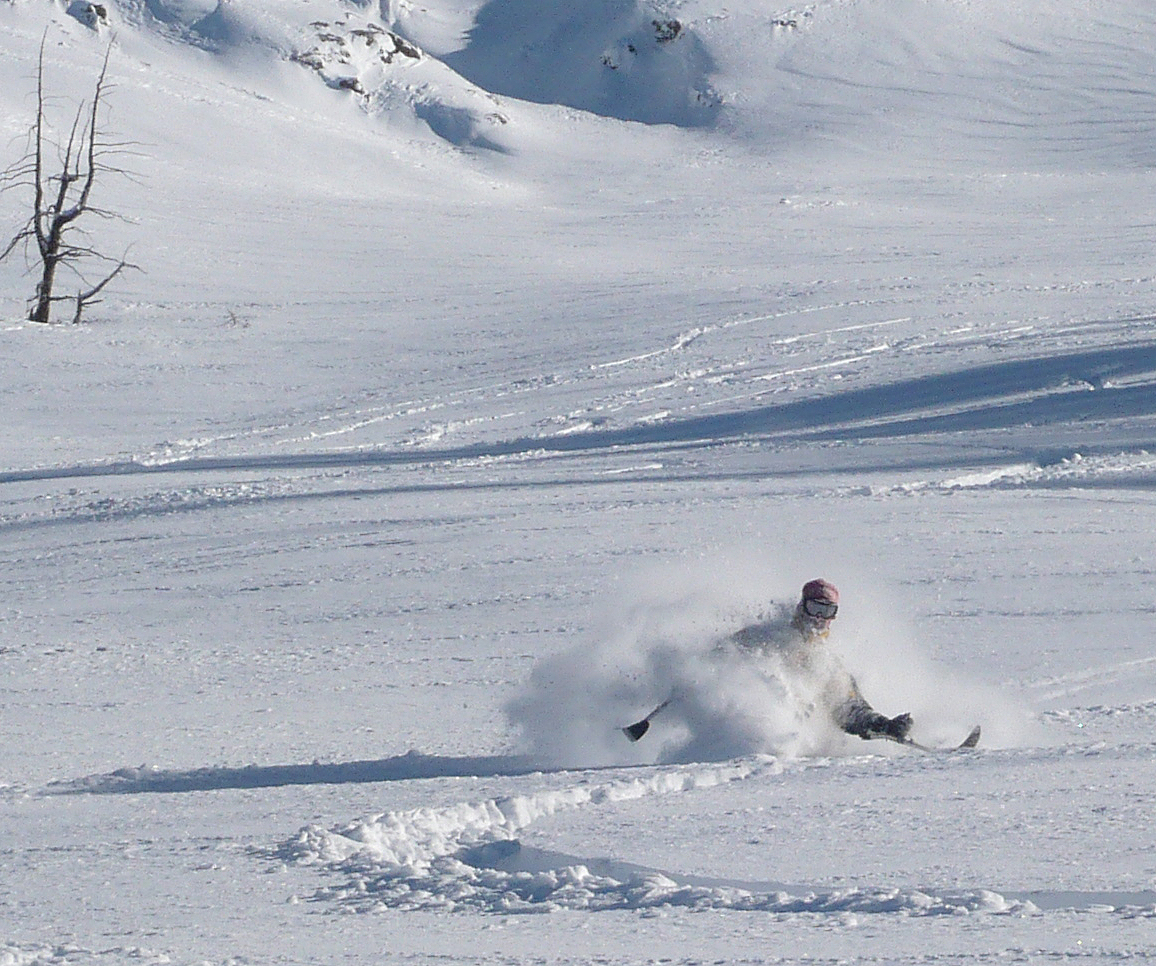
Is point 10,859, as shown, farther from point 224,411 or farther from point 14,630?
point 224,411

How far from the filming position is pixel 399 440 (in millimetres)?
17438

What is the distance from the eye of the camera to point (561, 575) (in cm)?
1034

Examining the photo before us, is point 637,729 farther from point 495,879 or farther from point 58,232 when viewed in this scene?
point 58,232

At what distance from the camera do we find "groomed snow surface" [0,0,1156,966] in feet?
14.9

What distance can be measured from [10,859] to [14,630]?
4.93 m

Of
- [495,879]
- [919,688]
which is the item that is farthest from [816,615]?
[495,879]

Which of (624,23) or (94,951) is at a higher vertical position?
(624,23)

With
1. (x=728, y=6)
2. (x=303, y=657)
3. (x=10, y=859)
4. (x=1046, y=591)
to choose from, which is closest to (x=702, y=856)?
(x=10, y=859)

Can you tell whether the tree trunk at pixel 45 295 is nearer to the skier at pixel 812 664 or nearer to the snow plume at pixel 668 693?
the snow plume at pixel 668 693

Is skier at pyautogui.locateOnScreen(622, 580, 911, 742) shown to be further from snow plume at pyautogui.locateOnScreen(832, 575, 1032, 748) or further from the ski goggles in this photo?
snow plume at pyautogui.locateOnScreen(832, 575, 1032, 748)

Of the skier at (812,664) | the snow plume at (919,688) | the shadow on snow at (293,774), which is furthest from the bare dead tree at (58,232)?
the skier at (812,664)

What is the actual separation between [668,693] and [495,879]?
2.04 metres

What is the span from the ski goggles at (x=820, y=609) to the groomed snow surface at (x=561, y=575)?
366 mm

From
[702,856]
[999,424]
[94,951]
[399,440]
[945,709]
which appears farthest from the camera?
[399,440]
